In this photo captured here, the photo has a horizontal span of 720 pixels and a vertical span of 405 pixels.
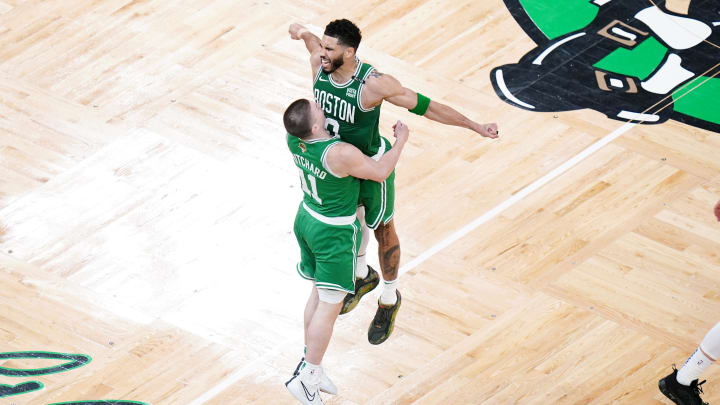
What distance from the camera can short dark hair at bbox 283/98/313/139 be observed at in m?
6.96

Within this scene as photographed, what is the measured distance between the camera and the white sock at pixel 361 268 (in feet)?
26.8

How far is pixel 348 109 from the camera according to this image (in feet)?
Answer: 23.9

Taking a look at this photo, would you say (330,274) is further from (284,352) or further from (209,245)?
(209,245)

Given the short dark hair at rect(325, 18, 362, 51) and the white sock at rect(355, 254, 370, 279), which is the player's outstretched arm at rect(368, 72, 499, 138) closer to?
the short dark hair at rect(325, 18, 362, 51)

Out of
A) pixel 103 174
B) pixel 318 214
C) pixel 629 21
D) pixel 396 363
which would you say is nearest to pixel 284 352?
pixel 396 363

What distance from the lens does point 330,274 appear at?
7.40 m

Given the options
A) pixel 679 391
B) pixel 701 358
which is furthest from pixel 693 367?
pixel 679 391

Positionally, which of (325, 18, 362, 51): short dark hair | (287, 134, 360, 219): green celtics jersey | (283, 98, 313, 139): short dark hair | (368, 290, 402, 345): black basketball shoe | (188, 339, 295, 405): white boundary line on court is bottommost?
(188, 339, 295, 405): white boundary line on court

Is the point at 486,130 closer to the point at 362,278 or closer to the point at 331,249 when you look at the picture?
the point at 331,249

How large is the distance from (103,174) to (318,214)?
3065 millimetres

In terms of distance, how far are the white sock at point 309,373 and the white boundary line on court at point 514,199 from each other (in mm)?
1536

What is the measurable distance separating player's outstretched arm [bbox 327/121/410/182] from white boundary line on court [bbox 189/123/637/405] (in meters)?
1.80

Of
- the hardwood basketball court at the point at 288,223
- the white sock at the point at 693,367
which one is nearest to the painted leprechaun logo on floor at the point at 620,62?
the hardwood basketball court at the point at 288,223

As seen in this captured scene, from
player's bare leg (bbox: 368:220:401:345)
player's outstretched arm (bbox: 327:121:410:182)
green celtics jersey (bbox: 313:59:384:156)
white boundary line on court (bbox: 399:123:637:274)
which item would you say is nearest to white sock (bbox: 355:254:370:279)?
player's bare leg (bbox: 368:220:401:345)
